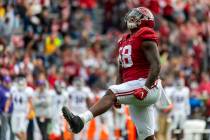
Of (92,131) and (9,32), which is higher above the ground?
(9,32)

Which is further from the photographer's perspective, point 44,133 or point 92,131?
point 92,131

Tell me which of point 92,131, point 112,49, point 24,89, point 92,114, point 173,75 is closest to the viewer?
point 92,114

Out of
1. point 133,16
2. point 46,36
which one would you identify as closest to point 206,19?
point 46,36

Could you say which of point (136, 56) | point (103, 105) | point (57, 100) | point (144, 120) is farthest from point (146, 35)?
point (57, 100)

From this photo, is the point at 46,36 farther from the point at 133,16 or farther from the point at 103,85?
the point at 133,16

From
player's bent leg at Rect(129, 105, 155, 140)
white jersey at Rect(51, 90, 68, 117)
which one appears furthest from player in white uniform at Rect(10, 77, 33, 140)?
player's bent leg at Rect(129, 105, 155, 140)

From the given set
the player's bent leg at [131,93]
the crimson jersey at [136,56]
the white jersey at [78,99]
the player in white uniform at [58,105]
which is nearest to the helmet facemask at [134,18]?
the crimson jersey at [136,56]

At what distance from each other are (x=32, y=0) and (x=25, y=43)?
1.41m

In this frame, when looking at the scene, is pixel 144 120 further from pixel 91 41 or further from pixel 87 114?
pixel 91 41

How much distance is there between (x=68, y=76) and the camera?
2286cm

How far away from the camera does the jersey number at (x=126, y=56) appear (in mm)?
11078

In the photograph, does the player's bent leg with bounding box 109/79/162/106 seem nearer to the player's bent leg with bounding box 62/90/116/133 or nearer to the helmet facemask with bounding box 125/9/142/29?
the player's bent leg with bounding box 62/90/116/133

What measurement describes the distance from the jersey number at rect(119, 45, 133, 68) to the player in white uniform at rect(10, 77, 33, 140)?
27.0 ft

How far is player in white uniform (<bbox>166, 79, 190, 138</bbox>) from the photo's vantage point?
21359mm
